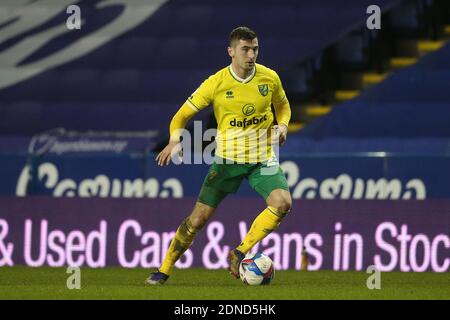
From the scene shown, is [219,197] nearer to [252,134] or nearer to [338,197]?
[252,134]

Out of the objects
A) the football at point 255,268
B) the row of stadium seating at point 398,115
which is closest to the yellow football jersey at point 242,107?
the football at point 255,268

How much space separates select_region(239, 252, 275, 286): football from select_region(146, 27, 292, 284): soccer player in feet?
0.20

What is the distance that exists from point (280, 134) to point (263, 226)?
0.75 m

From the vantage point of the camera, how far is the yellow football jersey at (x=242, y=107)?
9.74 m

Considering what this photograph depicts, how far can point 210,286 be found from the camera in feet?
32.9

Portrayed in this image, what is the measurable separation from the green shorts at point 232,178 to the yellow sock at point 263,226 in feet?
0.47

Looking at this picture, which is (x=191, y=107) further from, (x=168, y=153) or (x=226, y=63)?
(x=226, y=63)

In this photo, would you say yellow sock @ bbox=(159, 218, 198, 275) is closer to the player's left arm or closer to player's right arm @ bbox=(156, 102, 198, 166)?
player's right arm @ bbox=(156, 102, 198, 166)

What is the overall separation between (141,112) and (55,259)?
4.31 meters

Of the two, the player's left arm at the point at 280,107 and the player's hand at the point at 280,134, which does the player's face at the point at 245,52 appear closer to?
the player's left arm at the point at 280,107

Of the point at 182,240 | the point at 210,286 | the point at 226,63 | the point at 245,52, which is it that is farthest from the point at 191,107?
the point at 226,63

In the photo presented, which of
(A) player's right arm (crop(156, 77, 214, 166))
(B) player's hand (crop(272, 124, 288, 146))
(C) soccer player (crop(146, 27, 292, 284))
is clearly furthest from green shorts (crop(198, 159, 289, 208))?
(A) player's right arm (crop(156, 77, 214, 166))

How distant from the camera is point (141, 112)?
1730 centimetres
